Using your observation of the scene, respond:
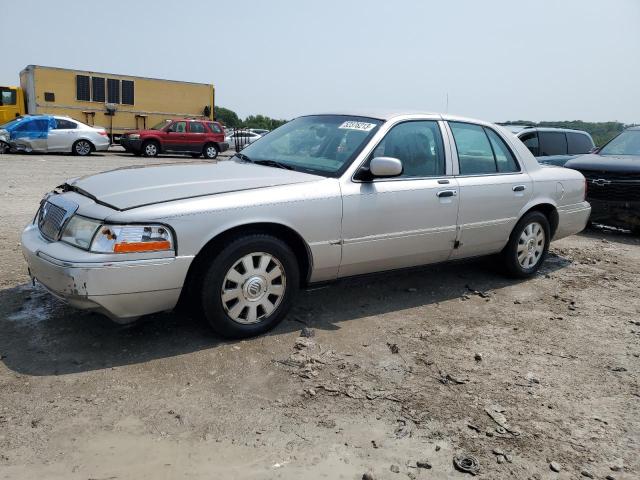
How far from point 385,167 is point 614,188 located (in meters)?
5.45

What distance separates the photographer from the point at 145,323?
Answer: 4000 millimetres

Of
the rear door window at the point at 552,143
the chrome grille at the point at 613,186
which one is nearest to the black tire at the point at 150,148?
the rear door window at the point at 552,143

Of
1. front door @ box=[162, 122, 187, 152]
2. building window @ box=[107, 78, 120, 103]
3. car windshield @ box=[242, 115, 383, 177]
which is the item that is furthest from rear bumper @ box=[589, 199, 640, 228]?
building window @ box=[107, 78, 120, 103]

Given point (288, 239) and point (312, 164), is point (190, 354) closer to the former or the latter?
point (288, 239)

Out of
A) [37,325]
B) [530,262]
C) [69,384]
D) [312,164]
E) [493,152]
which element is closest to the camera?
[69,384]

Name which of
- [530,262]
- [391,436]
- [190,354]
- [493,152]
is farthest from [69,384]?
[530,262]

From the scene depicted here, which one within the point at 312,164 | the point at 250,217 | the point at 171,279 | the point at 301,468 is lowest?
the point at 301,468

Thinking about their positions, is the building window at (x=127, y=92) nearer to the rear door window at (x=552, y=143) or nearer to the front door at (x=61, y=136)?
the front door at (x=61, y=136)

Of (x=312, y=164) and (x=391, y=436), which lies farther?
(x=312, y=164)

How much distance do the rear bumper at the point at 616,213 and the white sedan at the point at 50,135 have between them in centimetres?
1710

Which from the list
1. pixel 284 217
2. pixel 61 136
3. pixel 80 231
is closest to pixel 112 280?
pixel 80 231

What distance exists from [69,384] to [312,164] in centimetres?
230

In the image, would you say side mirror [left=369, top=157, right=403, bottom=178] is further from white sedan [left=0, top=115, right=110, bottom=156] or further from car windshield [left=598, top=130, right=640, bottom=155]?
white sedan [left=0, top=115, right=110, bottom=156]

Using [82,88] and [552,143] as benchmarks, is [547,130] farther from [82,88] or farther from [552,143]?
[82,88]
